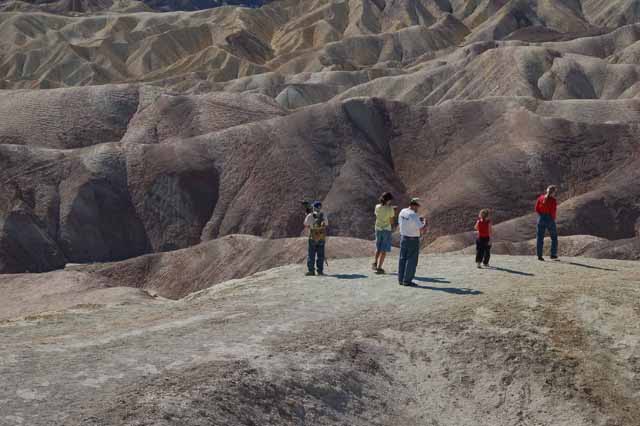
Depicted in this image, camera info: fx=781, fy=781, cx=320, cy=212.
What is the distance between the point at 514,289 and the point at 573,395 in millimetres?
3196

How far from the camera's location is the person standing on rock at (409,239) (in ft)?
45.8

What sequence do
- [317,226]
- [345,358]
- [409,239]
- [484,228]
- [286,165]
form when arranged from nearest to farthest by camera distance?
[345,358] → [409,239] → [317,226] → [484,228] → [286,165]

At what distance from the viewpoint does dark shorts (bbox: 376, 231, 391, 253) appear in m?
15.6

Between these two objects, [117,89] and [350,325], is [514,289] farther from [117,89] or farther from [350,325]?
[117,89]

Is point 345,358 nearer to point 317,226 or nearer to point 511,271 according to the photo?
point 317,226

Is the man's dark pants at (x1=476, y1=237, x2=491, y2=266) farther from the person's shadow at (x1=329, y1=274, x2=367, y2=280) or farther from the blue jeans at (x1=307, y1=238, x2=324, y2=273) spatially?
the blue jeans at (x1=307, y1=238, x2=324, y2=273)

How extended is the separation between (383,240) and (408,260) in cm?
121

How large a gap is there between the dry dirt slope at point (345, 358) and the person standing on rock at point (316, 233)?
1149mm

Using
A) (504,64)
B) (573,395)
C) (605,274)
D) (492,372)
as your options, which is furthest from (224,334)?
(504,64)

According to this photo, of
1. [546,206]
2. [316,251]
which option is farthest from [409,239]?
[546,206]

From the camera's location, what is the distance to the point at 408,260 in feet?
48.1

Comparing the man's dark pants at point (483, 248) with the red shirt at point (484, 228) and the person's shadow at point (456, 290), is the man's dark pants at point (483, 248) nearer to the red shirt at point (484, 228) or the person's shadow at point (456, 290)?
the red shirt at point (484, 228)

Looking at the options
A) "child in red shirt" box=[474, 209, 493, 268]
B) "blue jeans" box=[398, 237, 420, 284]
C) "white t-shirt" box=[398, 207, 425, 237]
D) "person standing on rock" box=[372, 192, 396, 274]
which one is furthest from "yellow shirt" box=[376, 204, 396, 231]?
"child in red shirt" box=[474, 209, 493, 268]

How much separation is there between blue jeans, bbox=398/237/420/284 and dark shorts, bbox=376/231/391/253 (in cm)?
103
